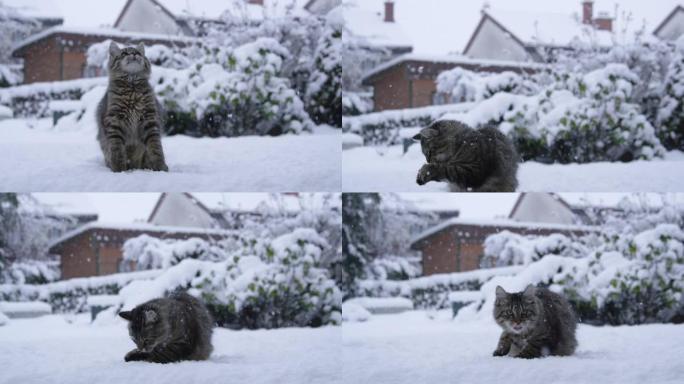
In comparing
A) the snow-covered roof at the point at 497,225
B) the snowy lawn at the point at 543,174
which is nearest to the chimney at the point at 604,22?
the snowy lawn at the point at 543,174

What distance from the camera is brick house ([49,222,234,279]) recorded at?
3.84 meters

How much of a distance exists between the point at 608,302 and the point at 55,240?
2.55 m

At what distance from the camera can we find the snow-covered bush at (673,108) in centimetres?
396

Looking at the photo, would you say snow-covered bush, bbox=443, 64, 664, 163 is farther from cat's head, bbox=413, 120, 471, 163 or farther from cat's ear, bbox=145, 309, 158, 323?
cat's ear, bbox=145, 309, 158, 323

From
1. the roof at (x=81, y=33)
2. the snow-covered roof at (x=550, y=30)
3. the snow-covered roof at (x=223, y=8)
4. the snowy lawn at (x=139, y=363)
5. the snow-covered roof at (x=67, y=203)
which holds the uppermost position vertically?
the snow-covered roof at (x=223, y=8)

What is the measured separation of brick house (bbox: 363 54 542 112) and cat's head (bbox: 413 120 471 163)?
0.23m

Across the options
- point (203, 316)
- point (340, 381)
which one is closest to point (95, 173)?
point (203, 316)

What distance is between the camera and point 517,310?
3768 mm

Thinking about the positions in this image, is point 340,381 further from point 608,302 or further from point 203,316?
point 608,302

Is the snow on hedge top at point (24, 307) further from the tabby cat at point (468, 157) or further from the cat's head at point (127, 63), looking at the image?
the tabby cat at point (468, 157)

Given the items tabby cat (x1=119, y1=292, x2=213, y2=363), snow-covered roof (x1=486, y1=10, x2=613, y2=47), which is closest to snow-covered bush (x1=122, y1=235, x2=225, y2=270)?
tabby cat (x1=119, y1=292, x2=213, y2=363)

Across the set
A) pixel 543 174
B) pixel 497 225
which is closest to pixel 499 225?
pixel 497 225

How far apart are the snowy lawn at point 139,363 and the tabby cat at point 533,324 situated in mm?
776

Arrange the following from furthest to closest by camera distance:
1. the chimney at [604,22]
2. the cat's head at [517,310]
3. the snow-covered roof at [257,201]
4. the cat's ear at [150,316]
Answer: the chimney at [604,22], the snow-covered roof at [257,201], the cat's head at [517,310], the cat's ear at [150,316]
